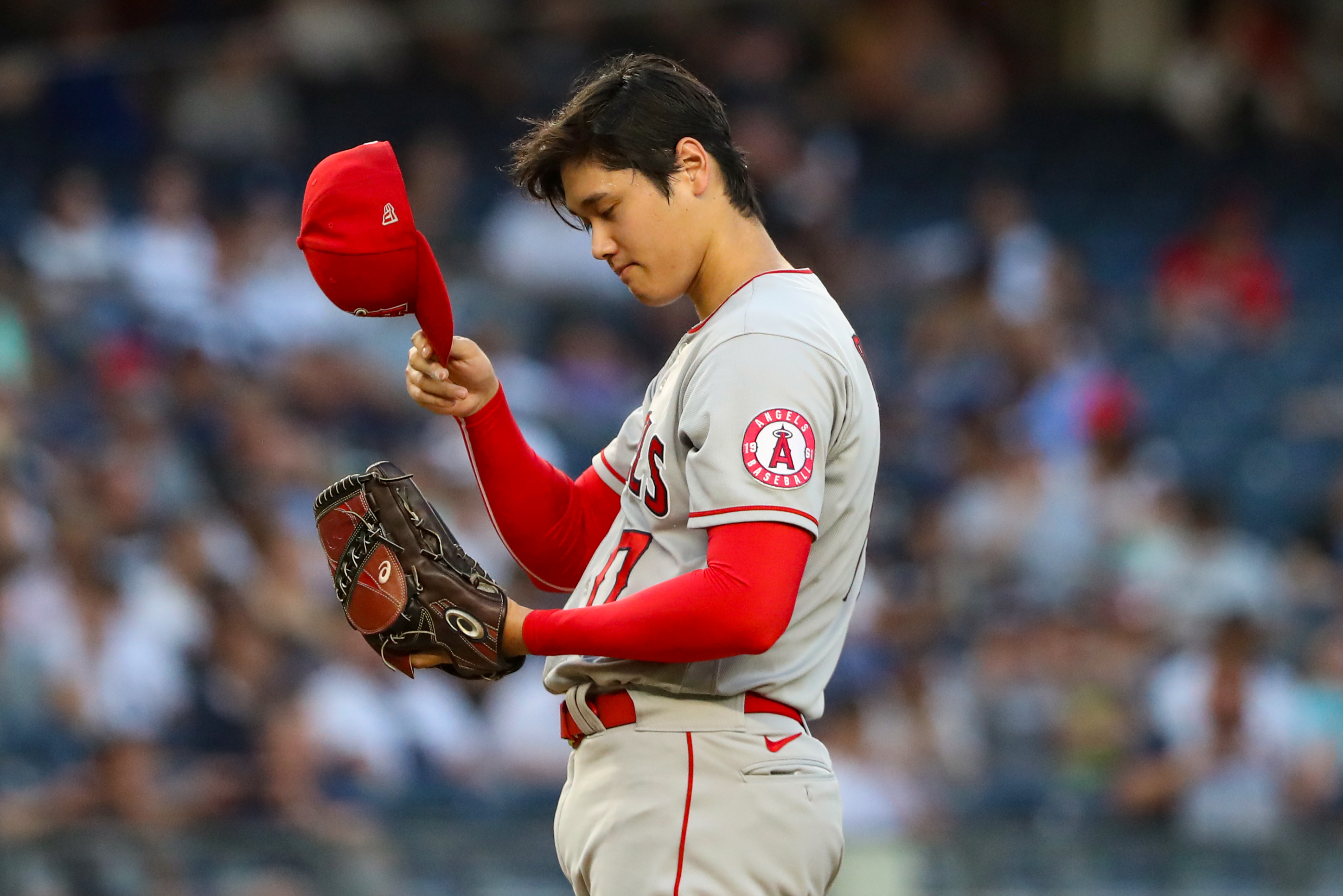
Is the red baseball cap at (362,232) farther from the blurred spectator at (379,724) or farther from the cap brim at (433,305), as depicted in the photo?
the blurred spectator at (379,724)

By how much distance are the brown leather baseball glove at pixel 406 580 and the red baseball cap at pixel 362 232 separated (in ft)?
0.75

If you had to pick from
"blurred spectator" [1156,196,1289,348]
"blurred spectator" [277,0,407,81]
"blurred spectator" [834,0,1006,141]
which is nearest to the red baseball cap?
"blurred spectator" [1156,196,1289,348]

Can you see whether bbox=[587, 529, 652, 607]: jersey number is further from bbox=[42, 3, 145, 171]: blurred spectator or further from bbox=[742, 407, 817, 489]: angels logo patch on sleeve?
bbox=[42, 3, 145, 171]: blurred spectator

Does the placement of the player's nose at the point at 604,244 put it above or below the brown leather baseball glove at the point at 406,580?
above

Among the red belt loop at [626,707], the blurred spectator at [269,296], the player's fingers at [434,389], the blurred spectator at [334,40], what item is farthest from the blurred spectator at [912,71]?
the red belt loop at [626,707]

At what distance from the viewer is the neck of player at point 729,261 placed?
2.13m

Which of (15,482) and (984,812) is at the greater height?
(15,482)

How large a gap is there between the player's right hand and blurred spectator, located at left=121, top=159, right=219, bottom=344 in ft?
13.5

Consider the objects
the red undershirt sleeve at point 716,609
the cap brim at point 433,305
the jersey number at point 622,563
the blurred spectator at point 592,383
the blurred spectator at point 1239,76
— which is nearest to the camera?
the red undershirt sleeve at point 716,609

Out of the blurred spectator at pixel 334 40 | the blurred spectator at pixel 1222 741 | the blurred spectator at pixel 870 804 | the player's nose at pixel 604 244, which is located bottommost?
the blurred spectator at pixel 870 804

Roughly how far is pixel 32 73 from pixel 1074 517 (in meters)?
4.51

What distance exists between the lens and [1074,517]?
20.9 feet

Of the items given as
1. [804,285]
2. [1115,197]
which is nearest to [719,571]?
[804,285]

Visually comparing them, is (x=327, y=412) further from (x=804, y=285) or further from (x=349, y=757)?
(x=804, y=285)
